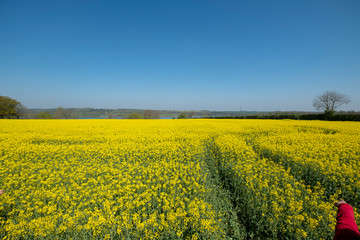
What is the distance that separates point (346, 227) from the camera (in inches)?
77.3

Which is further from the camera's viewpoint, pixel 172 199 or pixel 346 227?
pixel 172 199

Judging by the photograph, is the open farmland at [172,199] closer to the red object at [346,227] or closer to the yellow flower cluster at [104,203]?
the yellow flower cluster at [104,203]

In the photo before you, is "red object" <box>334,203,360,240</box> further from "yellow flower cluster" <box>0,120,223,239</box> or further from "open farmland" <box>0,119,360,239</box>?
"yellow flower cluster" <box>0,120,223,239</box>

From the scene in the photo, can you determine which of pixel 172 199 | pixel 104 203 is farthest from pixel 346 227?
pixel 104 203

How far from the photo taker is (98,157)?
704 centimetres

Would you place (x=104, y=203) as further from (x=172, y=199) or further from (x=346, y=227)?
(x=346, y=227)

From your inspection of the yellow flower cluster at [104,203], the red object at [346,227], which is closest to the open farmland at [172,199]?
the yellow flower cluster at [104,203]

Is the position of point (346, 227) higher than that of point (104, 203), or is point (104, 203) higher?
point (346, 227)

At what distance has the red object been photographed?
1823mm

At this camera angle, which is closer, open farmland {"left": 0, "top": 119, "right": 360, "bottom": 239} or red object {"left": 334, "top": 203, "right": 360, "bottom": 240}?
red object {"left": 334, "top": 203, "right": 360, "bottom": 240}

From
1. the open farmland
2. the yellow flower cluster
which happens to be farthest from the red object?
the yellow flower cluster

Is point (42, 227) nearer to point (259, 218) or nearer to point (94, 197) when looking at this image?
point (94, 197)

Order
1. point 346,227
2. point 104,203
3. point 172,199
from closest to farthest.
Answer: point 346,227 < point 104,203 < point 172,199

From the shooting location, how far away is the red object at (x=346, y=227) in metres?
1.82
